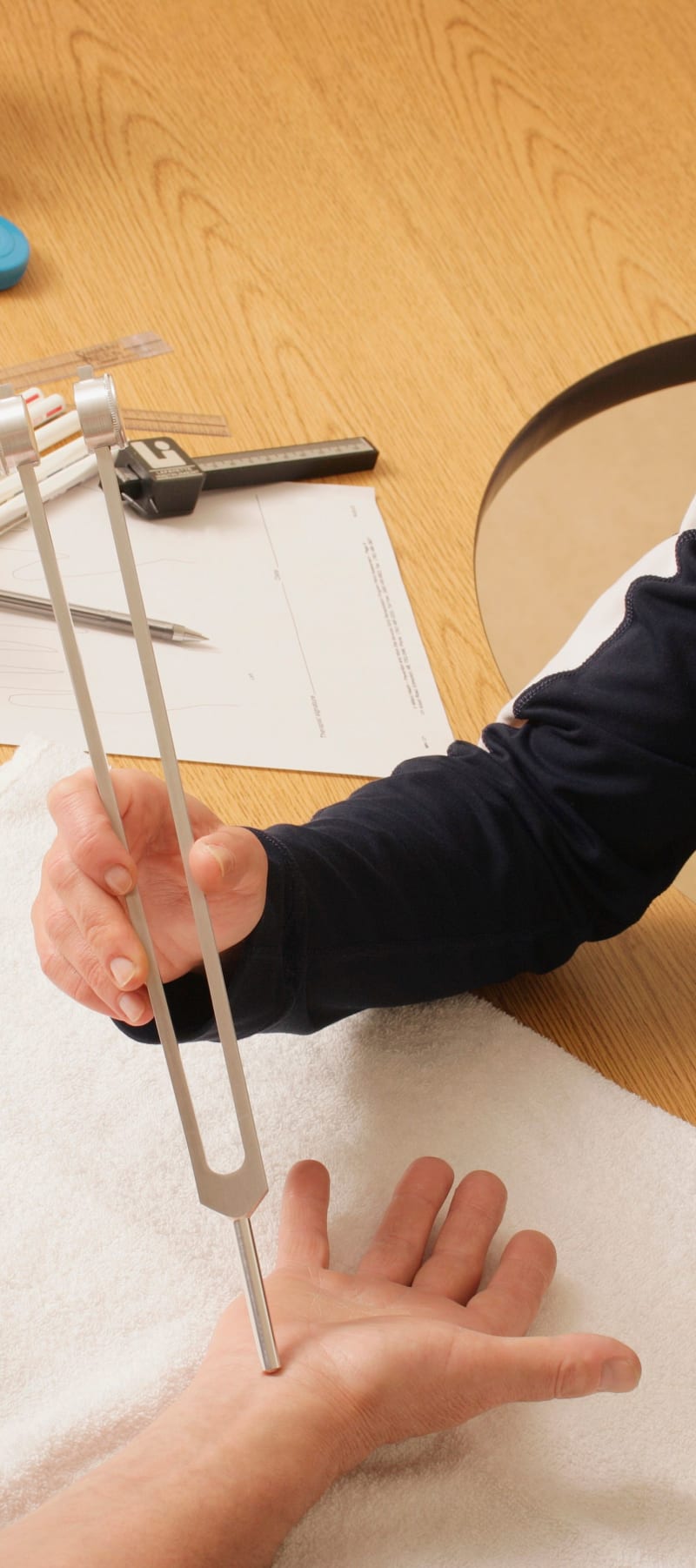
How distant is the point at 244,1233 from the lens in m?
0.46

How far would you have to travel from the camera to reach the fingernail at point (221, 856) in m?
0.47

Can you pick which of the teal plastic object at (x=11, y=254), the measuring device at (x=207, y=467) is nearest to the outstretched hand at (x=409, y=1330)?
the measuring device at (x=207, y=467)

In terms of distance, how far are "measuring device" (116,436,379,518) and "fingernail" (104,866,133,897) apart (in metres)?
0.39

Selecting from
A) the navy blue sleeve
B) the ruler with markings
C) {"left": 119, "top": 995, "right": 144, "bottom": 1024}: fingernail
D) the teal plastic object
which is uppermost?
the teal plastic object

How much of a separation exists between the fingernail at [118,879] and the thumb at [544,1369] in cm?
21

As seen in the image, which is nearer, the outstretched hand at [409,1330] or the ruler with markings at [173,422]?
the outstretched hand at [409,1330]

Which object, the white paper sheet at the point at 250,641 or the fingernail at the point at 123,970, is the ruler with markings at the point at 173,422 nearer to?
the white paper sheet at the point at 250,641

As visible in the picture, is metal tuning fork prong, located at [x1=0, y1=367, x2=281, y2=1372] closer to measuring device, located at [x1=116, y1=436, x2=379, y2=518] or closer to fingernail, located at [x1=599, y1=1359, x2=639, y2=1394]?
fingernail, located at [x1=599, y1=1359, x2=639, y2=1394]

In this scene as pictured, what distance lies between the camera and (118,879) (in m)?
0.48

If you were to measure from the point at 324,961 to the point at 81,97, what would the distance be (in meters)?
0.80

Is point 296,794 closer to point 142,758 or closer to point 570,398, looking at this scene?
point 142,758

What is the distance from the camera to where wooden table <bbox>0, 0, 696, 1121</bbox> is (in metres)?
0.90

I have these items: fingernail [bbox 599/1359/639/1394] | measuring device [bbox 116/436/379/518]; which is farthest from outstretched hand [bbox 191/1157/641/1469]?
measuring device [bbox 116/436/379/518]

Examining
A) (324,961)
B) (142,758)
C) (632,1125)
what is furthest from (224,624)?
(632,1125)
